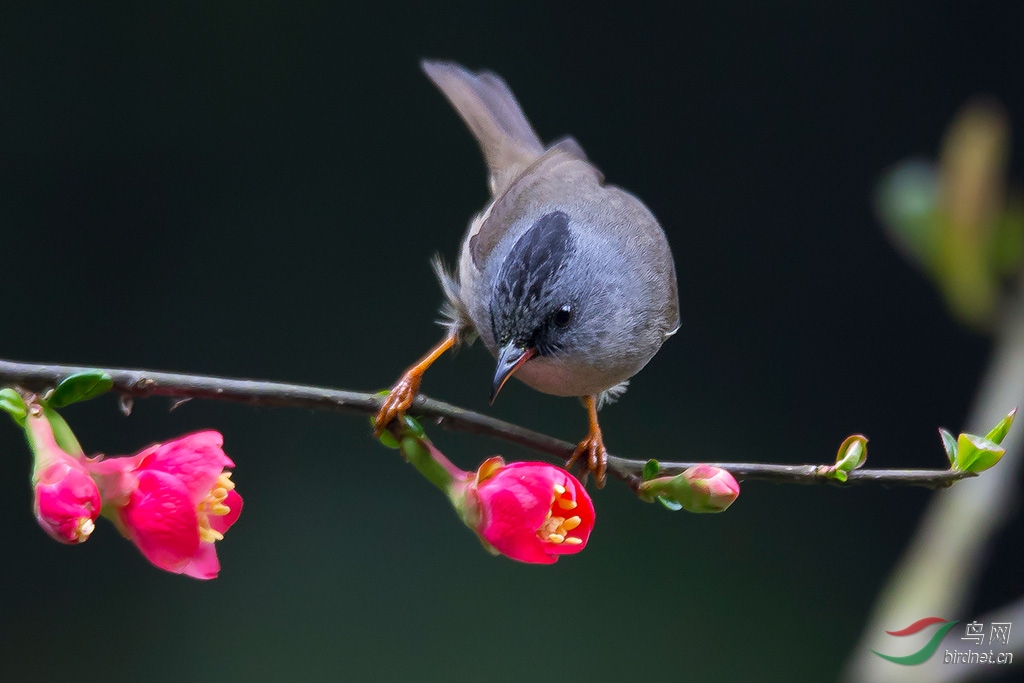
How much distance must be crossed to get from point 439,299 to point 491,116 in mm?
1241

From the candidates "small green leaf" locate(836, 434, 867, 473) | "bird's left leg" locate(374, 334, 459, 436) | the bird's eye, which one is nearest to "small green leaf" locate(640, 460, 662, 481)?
"small green leaf" locate(836, 434, 867, 473)

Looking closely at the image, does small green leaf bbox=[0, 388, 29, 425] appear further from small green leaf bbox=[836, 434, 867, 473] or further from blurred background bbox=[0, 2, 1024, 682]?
blurred background bbox=[0, 2, 1024, 682]

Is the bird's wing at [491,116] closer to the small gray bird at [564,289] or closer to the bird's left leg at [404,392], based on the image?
the small gray bird at [564,289]

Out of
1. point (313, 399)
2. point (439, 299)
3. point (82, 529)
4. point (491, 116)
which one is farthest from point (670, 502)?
point (439, 299)

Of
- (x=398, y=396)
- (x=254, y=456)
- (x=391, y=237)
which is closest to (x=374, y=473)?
(x=254, y=456)

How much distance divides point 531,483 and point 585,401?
1190mm

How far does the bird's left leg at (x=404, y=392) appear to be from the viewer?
1411 millimetres

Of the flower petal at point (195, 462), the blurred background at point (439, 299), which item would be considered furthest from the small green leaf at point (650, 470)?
the blurred background at point (439, 299)

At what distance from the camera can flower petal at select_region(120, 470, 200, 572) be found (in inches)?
48.0

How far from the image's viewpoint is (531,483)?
4.21 ft

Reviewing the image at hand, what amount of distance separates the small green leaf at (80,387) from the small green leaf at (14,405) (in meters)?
0.03

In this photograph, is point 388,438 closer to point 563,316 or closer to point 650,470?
point 650,470

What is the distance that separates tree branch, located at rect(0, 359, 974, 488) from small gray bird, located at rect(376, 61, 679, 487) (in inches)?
15.3

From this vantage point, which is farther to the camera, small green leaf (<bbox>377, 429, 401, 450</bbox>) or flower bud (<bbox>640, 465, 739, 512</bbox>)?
small green leaf (<bbox>377, 429, 401, 450</bbox>)
